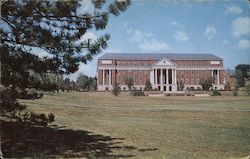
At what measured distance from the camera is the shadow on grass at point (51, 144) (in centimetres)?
977

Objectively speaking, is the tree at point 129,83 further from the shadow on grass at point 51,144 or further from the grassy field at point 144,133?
the shadow on grass at point 51,144

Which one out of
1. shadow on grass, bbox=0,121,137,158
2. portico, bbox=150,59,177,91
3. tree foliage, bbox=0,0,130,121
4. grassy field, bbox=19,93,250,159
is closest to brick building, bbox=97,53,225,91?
portico, bbox=150,59,177,91

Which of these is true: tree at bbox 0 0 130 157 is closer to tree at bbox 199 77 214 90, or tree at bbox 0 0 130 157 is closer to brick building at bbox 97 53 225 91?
brick building at bbox 97 53 225 91

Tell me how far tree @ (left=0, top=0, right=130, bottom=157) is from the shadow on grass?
34.3 inches

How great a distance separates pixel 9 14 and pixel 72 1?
5.83ft

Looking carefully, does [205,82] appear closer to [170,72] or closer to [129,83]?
[170,72]

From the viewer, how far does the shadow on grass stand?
9.77m

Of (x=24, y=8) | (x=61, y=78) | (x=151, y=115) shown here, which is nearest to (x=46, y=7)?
(x=24, y=8)

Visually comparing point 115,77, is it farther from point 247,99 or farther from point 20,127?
point 20,127

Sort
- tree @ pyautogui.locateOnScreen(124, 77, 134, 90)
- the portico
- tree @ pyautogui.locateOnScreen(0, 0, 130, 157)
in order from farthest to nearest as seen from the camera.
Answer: the portico, tree @ pyautogui.locateOnScreen(124, 77, 134, 90), tree @ pyautogui.locateOnScreen(0, 0, 130, 157)

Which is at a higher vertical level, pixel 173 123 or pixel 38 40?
pixel 38 40

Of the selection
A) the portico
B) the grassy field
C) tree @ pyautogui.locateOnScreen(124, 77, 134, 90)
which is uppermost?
the portico

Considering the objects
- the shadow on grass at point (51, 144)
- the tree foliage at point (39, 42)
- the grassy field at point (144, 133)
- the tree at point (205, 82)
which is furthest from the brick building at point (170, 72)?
the tree foliage at point (39, 42)

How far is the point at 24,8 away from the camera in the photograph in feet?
29.6
